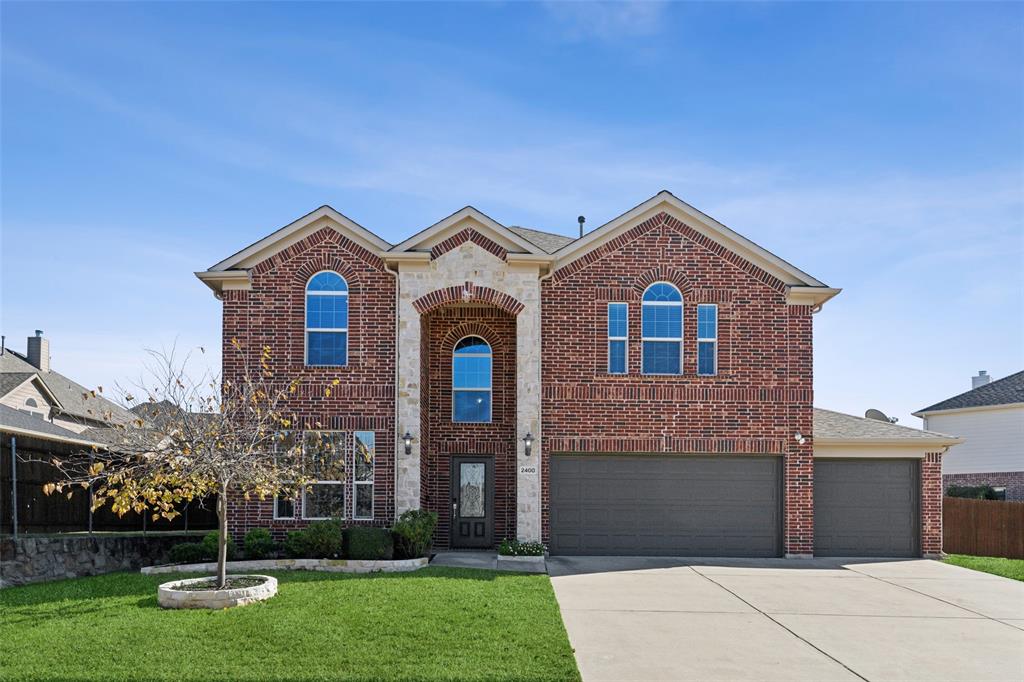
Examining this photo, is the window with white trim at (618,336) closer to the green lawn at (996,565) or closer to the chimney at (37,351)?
the green lawn at (996,565)

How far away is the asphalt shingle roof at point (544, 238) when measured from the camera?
21825mm

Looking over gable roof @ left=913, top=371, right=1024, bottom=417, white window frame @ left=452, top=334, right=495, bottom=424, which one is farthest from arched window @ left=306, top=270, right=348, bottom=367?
gable roof @ left=913, top=371, right=1024, bottom=417

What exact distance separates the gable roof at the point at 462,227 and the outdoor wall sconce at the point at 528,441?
3.78m

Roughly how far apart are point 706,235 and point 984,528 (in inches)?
444

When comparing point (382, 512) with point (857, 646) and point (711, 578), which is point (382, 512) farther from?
point (857, 646)

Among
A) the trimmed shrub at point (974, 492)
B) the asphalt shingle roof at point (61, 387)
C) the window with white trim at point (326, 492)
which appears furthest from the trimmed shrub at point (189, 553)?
the trimmed shrub at point (974, 492)

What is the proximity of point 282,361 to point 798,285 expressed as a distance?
11.2 m

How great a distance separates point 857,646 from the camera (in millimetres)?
10547

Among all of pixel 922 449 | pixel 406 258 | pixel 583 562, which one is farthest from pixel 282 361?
pixel 922 449

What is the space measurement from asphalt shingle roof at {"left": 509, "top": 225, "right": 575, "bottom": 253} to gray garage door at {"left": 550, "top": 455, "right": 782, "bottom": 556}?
570 centimetres

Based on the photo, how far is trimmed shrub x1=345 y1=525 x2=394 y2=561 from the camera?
1584cm

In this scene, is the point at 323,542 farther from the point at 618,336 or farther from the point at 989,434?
the point at 989,434

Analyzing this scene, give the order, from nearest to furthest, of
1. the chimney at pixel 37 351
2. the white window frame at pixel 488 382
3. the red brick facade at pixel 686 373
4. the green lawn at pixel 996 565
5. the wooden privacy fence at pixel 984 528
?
the green lawn at pixel 996 565, the red brick facade at pixel 686 373, the white window frame at pixel 488 382, the wooden privacy fence at pixel 984 528, the chimney at pixel 37 351

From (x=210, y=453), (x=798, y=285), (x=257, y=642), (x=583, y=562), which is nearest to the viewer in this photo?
(x=257, y=642)
